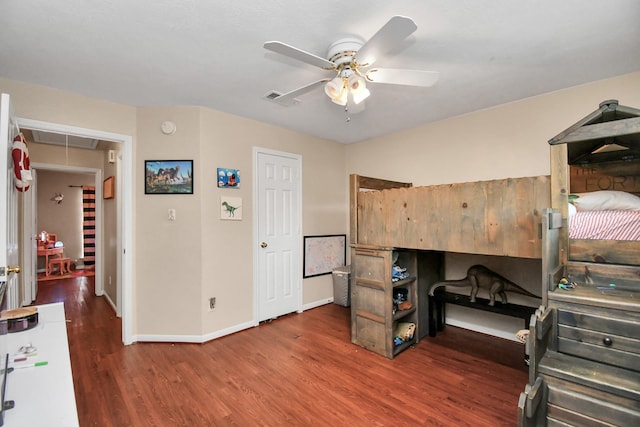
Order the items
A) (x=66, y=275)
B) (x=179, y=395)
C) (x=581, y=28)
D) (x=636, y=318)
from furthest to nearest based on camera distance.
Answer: (x=66, y=275), (x=179, y=395), (x=581, y=28), (x=636, y=318)

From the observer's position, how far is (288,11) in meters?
1.54

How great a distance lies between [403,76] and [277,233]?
94.8 inches


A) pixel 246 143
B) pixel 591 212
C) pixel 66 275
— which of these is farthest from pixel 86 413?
pixel 66 275

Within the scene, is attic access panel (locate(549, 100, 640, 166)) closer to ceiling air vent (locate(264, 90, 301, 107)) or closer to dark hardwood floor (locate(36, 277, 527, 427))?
dark hardwood floor (locate(36, 277, 527, 427))

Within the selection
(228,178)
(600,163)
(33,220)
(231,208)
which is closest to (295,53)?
(228,178)

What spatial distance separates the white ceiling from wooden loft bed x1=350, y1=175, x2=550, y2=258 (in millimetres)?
896

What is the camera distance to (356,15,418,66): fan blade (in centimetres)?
125

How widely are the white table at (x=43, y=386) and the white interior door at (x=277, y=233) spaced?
6.87ft

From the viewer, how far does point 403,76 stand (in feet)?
5.93

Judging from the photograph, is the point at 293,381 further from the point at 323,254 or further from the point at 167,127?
the point at 167,127

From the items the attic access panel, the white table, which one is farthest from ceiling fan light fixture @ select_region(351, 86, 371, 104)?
the white table

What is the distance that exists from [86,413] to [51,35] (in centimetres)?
240

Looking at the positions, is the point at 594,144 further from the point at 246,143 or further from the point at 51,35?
the point at 51,35

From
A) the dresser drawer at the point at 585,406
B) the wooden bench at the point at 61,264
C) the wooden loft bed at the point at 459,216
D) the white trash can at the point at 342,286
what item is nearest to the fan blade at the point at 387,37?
the wooden loft bed at the point at 459,216
